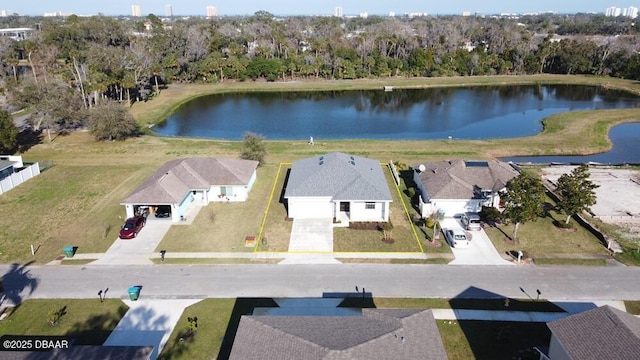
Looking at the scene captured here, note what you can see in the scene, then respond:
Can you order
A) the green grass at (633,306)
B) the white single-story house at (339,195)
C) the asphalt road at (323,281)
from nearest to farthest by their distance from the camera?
the green grass at (633,306)
the asphalt road at (323,281)
the white single-story house at (339,195)

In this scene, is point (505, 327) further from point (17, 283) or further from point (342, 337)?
point (17, 283)

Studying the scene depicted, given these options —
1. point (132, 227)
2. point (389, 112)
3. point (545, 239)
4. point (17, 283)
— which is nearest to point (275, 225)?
point (132, 227)

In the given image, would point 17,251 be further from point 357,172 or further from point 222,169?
point 357,172

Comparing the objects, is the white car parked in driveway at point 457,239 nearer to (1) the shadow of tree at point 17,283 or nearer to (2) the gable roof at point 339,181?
(2) the gable roof at point 339,181

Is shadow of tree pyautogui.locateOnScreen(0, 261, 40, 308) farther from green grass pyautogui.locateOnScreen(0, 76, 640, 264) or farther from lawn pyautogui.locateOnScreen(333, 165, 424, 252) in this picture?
lawn pyautogui.locateOnScreen(333, 165, 424, 252)

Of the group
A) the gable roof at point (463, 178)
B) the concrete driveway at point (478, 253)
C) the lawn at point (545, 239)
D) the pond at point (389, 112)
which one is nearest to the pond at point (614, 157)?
the pond at point (389, 112)

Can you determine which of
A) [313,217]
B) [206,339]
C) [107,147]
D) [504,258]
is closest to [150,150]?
[107,147]

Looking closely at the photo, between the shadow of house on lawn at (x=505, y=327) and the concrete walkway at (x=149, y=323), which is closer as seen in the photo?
the shadow of house on lawn at (x=505, y=327)
